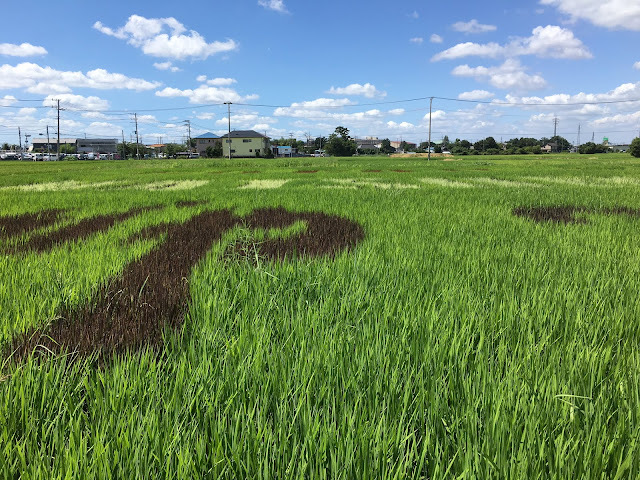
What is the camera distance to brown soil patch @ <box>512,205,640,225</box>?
18.3 ft

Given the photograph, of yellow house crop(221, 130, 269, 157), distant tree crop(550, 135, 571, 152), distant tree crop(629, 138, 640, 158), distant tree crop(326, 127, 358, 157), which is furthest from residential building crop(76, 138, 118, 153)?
distant tree crop(550, 135, 571, 152)

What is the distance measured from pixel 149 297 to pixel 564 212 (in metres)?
7.15

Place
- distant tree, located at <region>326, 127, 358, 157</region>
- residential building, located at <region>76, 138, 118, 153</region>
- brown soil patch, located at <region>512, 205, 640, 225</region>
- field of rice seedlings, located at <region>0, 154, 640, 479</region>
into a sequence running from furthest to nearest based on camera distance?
1. residential building, located at <region>76, 138, 118, 153</region>
2. distant tree, located at <region>326, 127, 358, 157</region>
3. brown soil patch, located at <region>512, 205, 640, 225</region>
4. field of rice seedlings, located at <region>0, 154, 640, 479</region>

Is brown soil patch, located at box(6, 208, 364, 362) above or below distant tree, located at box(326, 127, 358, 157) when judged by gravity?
below

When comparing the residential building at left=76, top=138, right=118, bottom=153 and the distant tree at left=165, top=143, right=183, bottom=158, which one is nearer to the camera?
the distant tree at left=165, top=143, right=183, bottom=158

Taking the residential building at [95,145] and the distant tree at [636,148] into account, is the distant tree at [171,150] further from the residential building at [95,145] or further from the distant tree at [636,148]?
the distant tree at [636,148]

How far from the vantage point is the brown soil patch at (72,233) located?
3936 mm

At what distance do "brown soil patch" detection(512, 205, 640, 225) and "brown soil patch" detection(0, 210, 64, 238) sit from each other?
812cm

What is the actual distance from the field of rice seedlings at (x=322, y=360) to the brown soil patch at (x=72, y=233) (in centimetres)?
23

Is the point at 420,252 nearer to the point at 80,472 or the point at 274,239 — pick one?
the point at 274,239

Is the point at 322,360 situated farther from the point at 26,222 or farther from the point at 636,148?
the point at 636,148

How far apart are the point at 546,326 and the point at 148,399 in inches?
83.9

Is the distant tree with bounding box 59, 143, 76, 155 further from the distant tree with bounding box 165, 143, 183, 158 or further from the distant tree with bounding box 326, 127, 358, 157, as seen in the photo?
the distant tree with bounding box 326, 127, 358, 157

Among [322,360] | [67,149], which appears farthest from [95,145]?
[322,360]
